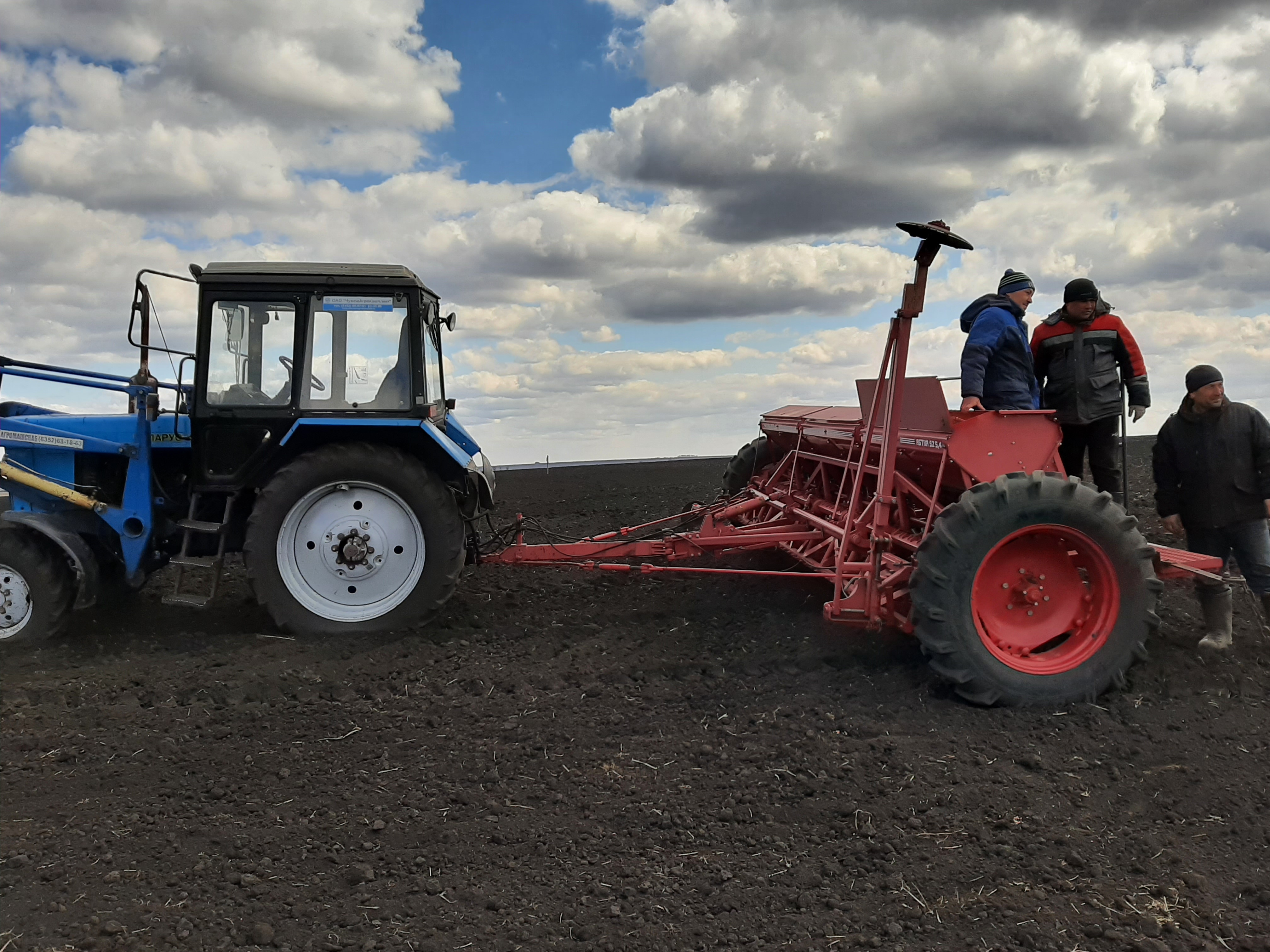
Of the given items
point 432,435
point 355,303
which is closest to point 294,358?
point 355,303

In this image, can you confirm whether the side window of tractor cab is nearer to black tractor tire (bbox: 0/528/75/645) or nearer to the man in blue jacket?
black tractor tire (bbox: 0/528/75/645)

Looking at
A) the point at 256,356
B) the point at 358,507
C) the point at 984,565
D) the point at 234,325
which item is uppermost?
the point at 234,325

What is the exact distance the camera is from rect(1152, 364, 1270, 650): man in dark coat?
526 cm

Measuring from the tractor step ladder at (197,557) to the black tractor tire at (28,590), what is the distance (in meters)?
0.68

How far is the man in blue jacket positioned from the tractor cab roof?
339 centimetres

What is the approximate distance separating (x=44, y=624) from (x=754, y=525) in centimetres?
452

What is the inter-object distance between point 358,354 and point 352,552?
4.10 feet

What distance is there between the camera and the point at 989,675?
4.34 meters

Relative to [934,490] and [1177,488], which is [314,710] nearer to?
[934,490]

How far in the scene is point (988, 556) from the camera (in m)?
4.41

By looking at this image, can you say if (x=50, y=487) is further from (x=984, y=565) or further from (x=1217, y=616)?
(x=1217, y=616)

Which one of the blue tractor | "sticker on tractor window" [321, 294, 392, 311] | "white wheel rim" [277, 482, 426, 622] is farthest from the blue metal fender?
"sticker on tractor window" [321, 294, 392, 311]

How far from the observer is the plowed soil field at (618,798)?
9.00ft

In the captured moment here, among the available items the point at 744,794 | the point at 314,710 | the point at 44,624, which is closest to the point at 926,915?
the point at 744,794
